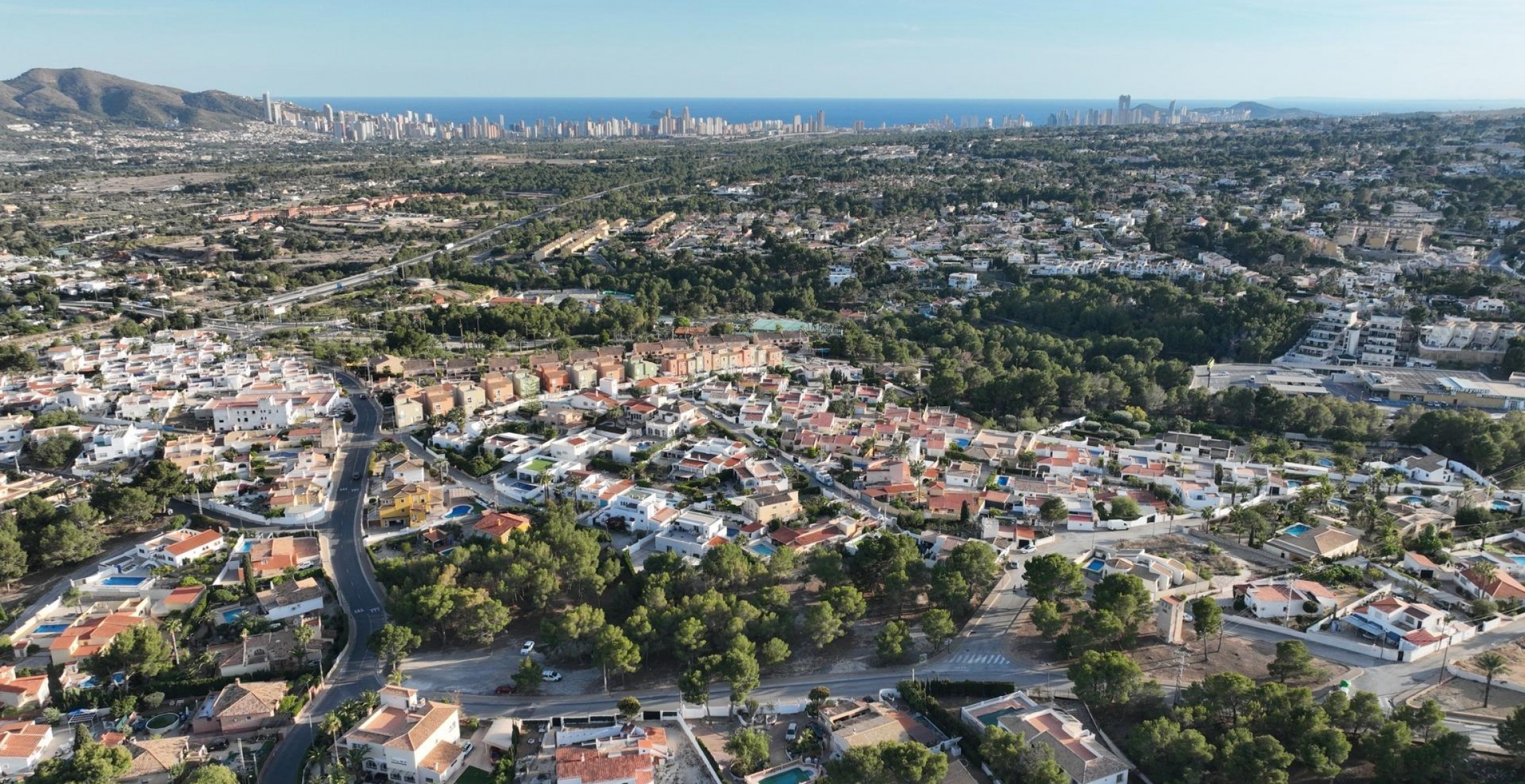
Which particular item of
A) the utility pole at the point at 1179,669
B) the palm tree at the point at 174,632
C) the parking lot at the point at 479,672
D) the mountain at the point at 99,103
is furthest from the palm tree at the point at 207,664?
the mountain at the point at 99,103

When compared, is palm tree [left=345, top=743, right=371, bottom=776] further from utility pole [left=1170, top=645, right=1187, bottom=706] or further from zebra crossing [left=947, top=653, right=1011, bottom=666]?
utility pole [left=1170, top=645, right=1187, bottom=706]

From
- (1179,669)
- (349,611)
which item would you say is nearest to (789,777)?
(1179,669)

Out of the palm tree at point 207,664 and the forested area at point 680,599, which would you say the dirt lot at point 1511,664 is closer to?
the forested area at point 680,599

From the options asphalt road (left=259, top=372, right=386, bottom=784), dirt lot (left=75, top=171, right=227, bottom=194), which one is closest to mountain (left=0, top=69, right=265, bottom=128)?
dirt lot (left=75, top=171, right=227, bottom=194)

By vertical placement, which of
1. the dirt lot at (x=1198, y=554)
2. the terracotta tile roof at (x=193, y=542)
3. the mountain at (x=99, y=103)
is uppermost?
the mountain at (x=99, y=103)

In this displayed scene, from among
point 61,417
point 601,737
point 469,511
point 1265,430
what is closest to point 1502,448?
point 1265,430

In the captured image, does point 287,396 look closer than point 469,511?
No

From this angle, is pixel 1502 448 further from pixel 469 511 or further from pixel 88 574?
pixel 88 574
